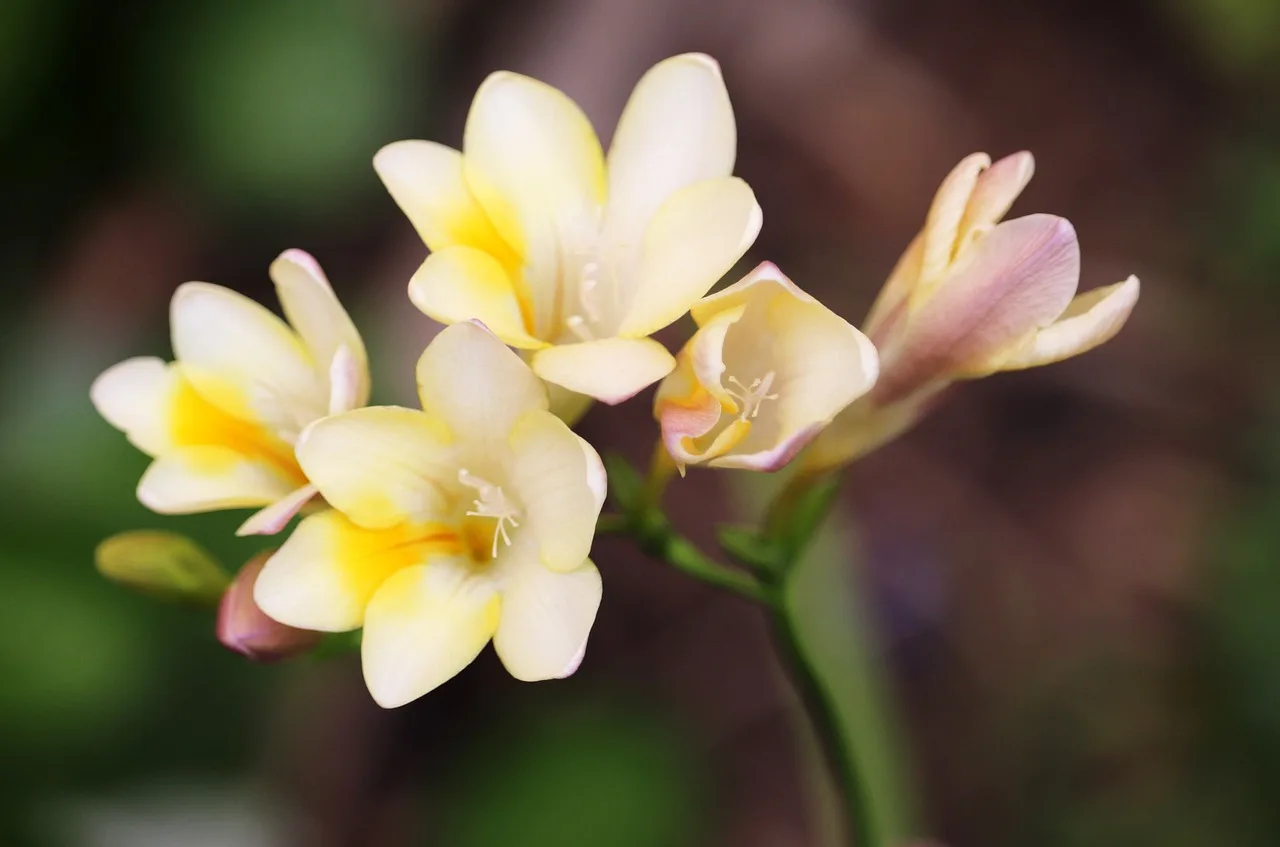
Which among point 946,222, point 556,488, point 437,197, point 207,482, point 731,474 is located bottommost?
point 731,474

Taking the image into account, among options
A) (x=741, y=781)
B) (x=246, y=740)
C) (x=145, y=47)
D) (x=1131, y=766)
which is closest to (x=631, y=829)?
(x=741, y=781)

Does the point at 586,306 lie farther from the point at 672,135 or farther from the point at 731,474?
the point at 731,474

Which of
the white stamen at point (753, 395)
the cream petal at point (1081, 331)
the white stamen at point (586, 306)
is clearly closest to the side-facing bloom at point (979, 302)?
the cream petal at point (1081, 331)

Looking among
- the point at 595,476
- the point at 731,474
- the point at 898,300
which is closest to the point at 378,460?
the point at 595,476

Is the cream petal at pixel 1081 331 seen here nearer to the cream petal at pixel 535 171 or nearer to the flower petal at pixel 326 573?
the cream petal at pixel 535 171

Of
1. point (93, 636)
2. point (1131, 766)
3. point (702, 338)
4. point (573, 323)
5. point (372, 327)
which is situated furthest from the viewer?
point (372, 327)

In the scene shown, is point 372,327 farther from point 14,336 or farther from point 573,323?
point 573,323
